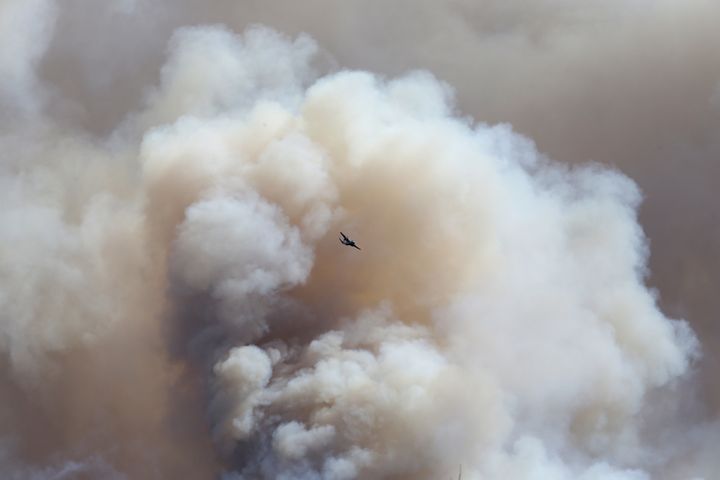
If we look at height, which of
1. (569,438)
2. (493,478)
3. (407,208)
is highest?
(407,208)

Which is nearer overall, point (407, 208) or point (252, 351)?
point (252, 351)

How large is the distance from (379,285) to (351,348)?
4.34 metres

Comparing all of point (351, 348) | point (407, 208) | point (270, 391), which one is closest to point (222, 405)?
point (270, 391)

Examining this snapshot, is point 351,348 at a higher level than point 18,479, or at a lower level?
higher

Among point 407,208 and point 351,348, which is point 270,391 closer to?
point 351,348

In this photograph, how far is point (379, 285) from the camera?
56.1m

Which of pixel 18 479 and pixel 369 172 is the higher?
pixel 369 172

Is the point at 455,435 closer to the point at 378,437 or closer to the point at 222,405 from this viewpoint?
the point at 378,437

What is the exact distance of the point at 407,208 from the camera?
57156mm

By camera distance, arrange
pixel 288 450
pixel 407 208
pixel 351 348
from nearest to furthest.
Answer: pixel 288 450, pixel 351 348, pixel 407 208

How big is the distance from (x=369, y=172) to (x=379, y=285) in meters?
5.69

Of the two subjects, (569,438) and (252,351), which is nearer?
(252,351)

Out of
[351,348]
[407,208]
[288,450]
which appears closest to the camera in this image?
[288,450]

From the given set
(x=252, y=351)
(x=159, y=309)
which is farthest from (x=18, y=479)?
(x=252, y=351)
